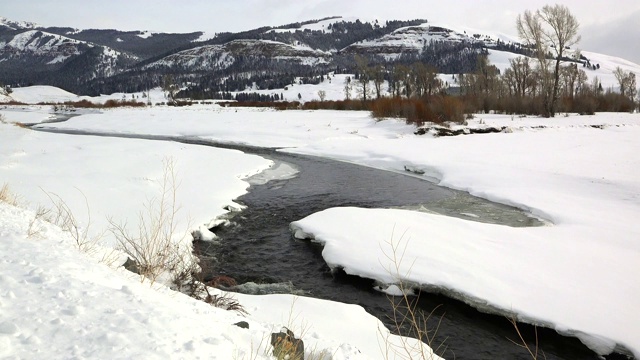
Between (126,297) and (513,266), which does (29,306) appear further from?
(513,266)

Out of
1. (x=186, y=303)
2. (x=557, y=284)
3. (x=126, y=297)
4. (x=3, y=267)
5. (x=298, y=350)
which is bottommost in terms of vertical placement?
(x=557, y=284)

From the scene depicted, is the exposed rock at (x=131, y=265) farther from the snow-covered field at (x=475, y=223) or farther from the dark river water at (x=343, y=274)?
the dark river water at (x=343, y=274)

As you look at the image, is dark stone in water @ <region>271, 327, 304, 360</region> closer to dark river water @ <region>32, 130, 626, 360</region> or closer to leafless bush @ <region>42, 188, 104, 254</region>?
dark river water @ <region>32, 130, 626, 360</region>

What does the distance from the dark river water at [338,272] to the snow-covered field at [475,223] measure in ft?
0.84

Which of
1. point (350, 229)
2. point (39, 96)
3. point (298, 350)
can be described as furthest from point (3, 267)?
point (39, 96)

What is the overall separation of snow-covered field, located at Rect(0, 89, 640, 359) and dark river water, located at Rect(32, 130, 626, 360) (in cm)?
26

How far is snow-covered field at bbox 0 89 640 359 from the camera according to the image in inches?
206

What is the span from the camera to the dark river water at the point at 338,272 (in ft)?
16.5

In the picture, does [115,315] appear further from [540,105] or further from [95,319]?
[540,105]

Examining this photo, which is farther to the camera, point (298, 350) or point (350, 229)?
point (350, 229)

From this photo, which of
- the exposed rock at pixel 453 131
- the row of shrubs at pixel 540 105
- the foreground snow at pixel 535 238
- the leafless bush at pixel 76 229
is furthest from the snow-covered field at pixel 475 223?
the row of shrubs at pixel 540 105

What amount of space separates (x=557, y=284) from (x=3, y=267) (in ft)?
21.2

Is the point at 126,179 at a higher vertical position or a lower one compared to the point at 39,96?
lower

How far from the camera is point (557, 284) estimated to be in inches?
227
